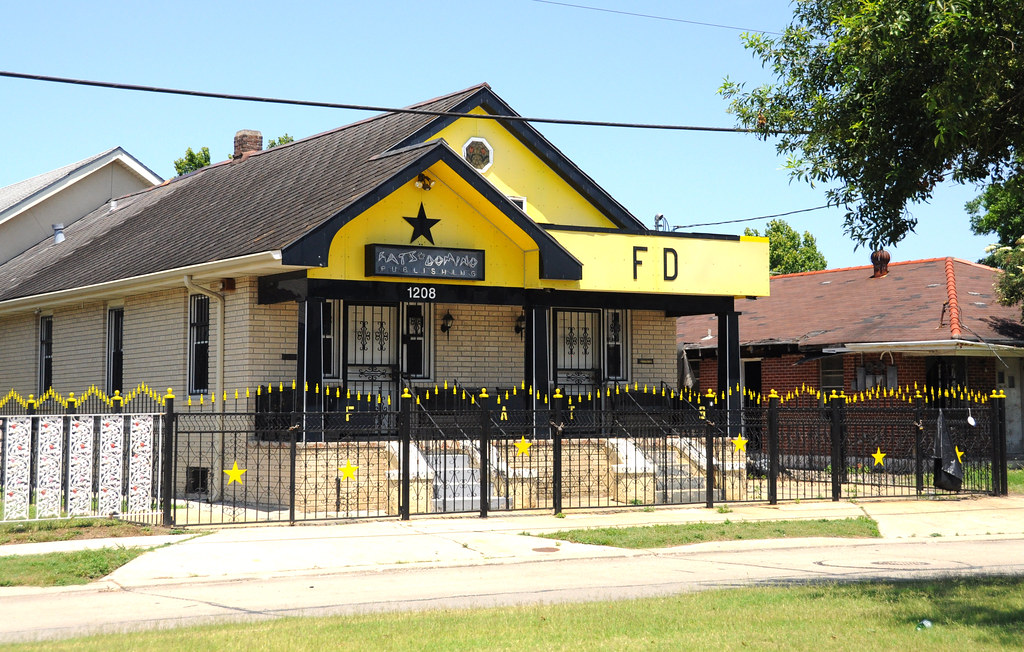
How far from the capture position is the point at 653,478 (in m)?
19.5

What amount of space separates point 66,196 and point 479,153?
15.8 m

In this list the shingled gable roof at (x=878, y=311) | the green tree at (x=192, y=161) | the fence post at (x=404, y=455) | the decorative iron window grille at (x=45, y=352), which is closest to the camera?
the fence post at (x=404, y=455)

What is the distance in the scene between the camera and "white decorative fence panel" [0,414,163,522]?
15.0 meters

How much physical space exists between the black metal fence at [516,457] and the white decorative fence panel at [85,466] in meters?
0.40

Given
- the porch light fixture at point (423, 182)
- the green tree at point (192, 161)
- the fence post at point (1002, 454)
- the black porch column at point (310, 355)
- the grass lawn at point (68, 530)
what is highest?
the green tree at point (192, 161)

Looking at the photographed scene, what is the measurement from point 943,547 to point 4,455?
11.9 meters

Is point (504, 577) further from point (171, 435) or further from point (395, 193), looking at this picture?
point (395, 193)

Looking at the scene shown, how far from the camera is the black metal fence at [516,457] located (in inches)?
667

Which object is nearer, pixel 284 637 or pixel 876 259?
pixel 284 637

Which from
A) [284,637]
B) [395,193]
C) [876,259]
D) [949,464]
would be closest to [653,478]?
[949,464]

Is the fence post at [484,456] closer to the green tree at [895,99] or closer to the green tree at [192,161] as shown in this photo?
the green tree at [895,99]

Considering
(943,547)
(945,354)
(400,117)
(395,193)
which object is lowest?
(943,547)

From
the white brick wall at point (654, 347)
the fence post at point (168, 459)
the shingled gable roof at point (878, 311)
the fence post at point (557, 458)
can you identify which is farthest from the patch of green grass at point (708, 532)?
the shingled gable roof at point (878, 311)

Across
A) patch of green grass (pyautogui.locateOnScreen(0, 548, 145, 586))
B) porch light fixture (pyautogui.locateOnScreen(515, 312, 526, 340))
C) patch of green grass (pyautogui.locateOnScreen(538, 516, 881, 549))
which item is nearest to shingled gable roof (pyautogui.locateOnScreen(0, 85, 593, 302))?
porch light fixture (pyautogui.locateOnScreen(515, 312, 526, 340))
